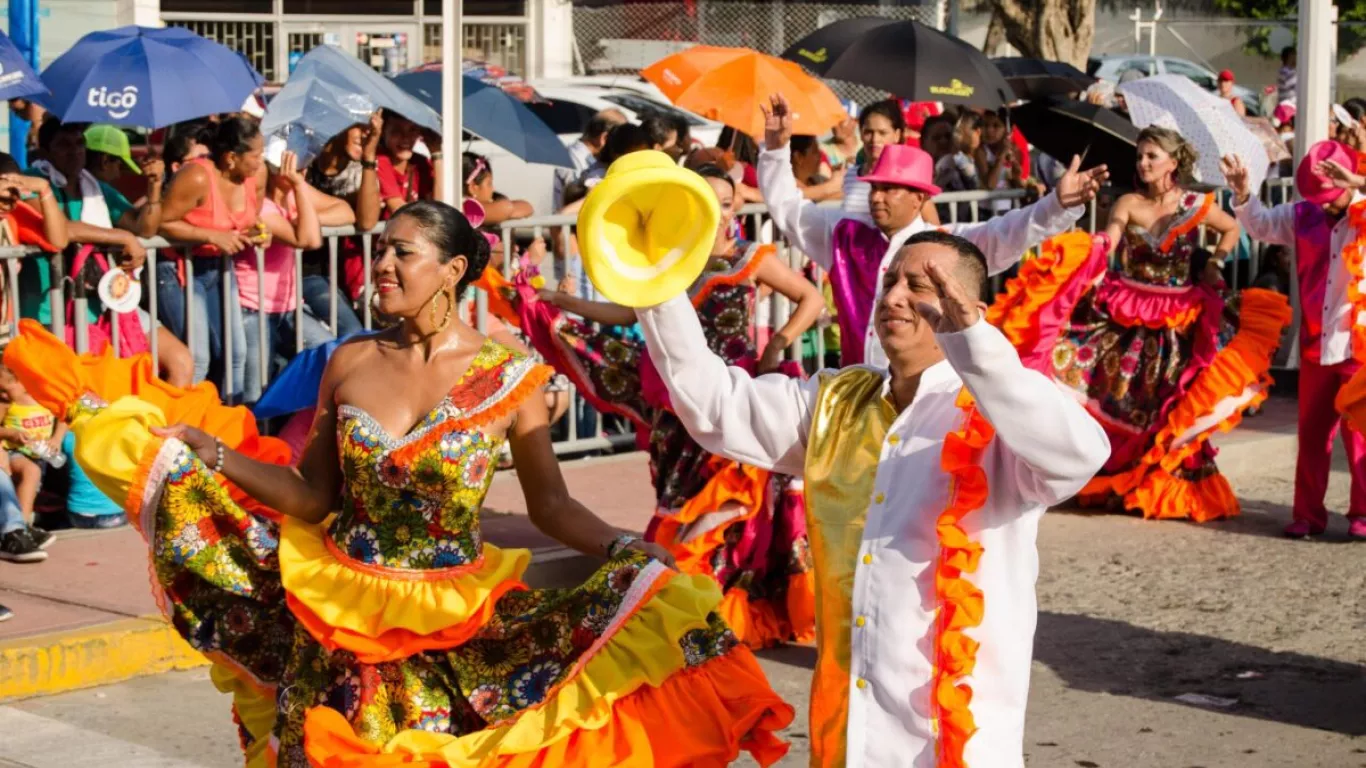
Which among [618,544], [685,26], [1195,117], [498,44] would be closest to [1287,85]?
[685,26]

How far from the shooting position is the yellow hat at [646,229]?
3.94m

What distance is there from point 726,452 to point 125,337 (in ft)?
17.1

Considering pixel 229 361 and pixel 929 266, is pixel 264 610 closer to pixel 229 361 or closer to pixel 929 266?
pixel 929 266

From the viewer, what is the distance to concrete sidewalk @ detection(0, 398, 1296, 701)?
717 centimetres

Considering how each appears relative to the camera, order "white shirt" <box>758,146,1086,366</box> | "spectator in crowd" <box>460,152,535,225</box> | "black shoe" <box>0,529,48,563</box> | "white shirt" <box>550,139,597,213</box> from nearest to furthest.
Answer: "white shirt" <box>758,146,1086,366</box> → "black shoe" <box>0,529,48,563</box> → "spectator in crowd" <box>460,152,535,225</box> → "white shirt" <box>550,139,597,213</box>

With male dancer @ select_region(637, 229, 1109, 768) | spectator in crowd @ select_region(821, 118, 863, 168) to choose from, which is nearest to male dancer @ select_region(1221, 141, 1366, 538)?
spectator in crowd @ select_region(821, 118, 863, 168)

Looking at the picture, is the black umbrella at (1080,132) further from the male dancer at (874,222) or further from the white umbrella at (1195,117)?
the male dancer at (874,222)

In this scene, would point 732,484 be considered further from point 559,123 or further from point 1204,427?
point 559,123

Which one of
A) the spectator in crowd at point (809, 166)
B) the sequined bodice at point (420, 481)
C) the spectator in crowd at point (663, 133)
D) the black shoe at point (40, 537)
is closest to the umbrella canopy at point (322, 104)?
the spectator in crowd at point (663, 133)

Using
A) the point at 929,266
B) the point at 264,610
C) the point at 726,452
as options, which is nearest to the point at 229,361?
the point at 264,610

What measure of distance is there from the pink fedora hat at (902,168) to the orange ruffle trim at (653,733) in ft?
10.4

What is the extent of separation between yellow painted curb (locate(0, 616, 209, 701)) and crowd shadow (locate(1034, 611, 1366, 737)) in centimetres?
326

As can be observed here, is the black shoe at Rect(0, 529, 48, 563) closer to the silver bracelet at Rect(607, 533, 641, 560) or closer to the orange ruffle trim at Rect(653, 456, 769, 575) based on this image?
the orange ruffle trim at Rect(653, 456, 769, 575)

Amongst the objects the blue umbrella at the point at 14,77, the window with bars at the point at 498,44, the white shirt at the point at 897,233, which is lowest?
the white shirt at the point at 897,233
